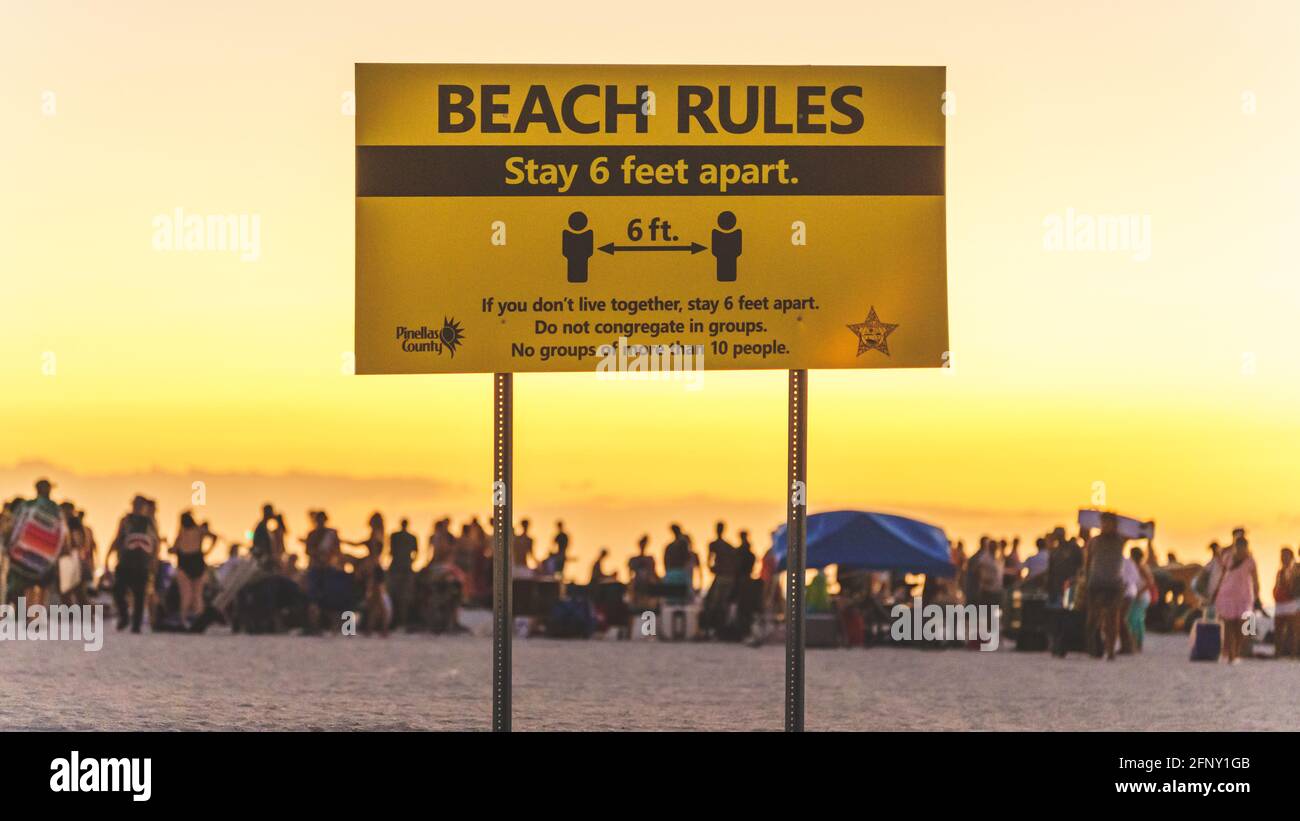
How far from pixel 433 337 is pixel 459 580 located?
14.7 metres

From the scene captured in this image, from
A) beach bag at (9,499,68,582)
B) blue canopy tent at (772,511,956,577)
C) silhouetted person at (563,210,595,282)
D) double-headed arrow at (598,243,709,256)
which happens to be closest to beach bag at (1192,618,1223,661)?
blue canopy tent at (772,511,956,577)

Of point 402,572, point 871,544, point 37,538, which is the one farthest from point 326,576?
point 871,544

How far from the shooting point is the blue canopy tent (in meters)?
24.4

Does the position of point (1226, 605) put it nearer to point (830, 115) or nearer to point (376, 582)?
point (376, 582)

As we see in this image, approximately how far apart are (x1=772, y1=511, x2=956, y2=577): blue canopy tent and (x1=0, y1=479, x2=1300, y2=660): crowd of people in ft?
2.80

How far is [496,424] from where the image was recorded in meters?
11.4

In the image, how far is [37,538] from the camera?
23344mm

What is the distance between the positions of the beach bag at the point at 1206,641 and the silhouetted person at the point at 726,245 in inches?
537

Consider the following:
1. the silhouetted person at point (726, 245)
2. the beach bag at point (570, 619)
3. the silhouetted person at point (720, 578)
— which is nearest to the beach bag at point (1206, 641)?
the silhouetted person at point (720, 578)

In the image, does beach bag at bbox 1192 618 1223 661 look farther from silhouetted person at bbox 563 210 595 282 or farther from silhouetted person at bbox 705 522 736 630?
silhouetted person at bbox 563 210 595 282

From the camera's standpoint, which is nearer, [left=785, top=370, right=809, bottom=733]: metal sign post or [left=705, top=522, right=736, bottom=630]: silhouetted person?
[left=785, top=370, right=809, bottom=733]: metal sign post

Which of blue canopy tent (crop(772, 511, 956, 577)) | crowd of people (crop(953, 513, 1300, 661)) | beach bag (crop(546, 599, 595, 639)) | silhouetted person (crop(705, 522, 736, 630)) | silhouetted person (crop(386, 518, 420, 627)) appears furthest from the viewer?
beach bag (crop(546, 599, 595, 639))
